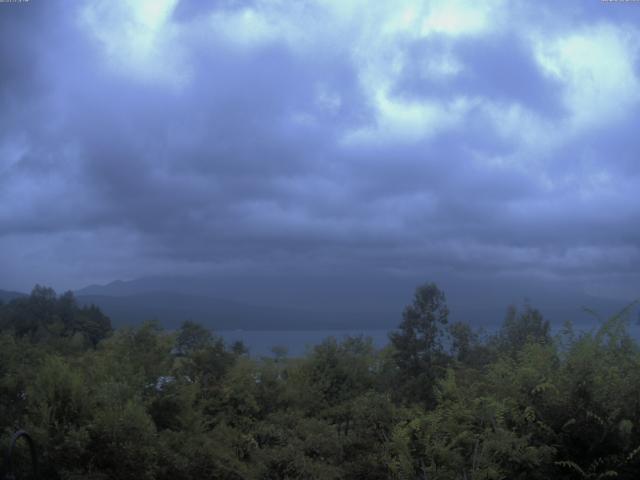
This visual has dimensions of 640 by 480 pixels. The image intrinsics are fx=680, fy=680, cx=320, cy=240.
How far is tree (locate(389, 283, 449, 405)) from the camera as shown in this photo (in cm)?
1370

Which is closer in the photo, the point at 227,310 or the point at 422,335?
the point at 422,335

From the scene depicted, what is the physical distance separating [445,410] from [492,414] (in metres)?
0.67

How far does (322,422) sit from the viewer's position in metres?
8.86

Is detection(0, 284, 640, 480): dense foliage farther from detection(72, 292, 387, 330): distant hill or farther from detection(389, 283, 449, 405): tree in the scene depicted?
detection(72, 292, 387, 330): distant hill

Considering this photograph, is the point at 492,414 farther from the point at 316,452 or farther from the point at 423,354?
the point at 423,354

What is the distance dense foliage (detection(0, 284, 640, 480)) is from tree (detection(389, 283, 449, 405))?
10.5ft

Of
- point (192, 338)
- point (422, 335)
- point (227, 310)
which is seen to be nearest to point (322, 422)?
point (192, 338)

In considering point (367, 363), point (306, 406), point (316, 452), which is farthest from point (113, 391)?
point (367, 363)

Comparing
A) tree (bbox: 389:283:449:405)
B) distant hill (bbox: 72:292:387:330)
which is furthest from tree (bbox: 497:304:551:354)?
distant hill (bbox: 72:292:387:330)

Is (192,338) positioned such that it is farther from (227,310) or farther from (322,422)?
(227,310)

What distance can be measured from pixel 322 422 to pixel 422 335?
18.8 feet

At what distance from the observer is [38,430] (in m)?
7.48

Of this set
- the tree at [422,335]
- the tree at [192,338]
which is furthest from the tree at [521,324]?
the tree at [192,338]

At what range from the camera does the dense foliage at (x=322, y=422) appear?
7.16 m
